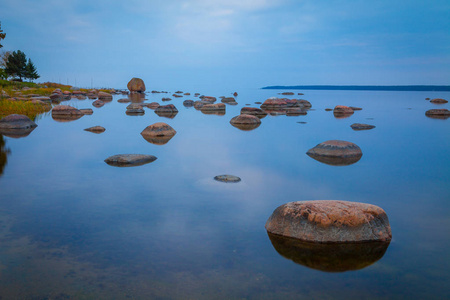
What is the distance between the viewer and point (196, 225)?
739cm

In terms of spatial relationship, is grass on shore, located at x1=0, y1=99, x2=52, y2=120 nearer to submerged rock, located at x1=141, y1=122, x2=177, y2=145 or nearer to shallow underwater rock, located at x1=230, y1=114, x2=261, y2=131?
submerged rock, located at x1=141, y1=122, x2=177, y2=145

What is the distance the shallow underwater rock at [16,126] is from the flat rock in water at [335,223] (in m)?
18.8

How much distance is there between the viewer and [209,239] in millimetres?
6719

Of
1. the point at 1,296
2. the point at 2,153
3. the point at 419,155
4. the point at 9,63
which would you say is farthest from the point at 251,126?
the point at 9,63

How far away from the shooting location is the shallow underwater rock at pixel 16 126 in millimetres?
21181

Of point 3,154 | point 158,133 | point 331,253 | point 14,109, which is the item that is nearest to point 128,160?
point 3,154

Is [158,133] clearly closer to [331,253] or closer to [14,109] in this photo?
[14,109]

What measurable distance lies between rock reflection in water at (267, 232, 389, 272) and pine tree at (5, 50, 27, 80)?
78.9 metres

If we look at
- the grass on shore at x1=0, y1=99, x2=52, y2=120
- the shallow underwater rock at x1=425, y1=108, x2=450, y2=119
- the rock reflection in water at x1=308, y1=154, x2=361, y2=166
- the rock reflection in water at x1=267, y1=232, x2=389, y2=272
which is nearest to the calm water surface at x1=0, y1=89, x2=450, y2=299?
the rock reflection in water at x1=267, y1=232, x2=389, y2=272

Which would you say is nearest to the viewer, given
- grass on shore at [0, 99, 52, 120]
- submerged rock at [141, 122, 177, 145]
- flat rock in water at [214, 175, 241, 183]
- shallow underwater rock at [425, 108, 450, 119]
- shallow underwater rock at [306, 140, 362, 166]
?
flat rock in water at [214, 175, 241, 183]

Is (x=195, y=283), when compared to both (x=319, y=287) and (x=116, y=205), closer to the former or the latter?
(x=319, y=287)

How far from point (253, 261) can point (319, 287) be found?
3.76 feet

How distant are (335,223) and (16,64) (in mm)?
80573

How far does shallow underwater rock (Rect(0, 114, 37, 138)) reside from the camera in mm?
21181
